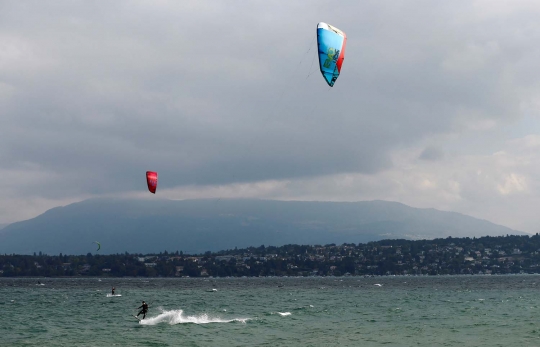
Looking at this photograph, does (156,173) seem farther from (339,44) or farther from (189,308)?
(339,44)

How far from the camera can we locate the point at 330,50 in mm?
44125

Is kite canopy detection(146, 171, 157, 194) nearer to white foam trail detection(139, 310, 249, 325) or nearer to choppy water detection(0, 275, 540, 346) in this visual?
choppy water detection(0, 275, 540, 346)

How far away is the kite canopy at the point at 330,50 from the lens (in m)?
43.6

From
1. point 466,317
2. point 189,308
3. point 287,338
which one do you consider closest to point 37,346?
point 287,338

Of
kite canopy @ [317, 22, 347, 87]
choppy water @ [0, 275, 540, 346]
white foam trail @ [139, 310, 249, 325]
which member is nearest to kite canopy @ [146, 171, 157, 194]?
choppy water @ [0, 275, 540, 346]

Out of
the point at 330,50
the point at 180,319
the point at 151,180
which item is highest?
the point at 330,50

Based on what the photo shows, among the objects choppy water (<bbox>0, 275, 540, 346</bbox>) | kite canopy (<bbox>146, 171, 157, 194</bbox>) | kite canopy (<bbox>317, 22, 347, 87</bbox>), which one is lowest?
choppy water (<bbox>0, 275, 540, 346</bbox>)

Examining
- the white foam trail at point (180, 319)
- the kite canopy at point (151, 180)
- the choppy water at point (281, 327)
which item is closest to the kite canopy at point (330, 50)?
the choppy water at point (281, 327)

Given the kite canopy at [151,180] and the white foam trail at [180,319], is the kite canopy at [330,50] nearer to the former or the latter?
the white foam trail at [180,319]

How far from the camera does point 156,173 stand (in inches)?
3201

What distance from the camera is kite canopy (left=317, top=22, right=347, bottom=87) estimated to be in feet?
143

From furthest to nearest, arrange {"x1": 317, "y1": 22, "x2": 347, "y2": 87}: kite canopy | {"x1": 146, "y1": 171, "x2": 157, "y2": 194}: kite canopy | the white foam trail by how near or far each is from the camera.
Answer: {"x1": 146, "y1": 171, "x2": 157, "y2": 194}: kite canopy
the white foam trail
{"x1": 317, "y1": 22, "x2": 347, "y2": 87}: kite canopy

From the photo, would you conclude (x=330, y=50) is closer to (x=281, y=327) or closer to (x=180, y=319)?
(x=281, y=327)

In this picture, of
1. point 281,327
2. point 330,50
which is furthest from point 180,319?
point 330,50
